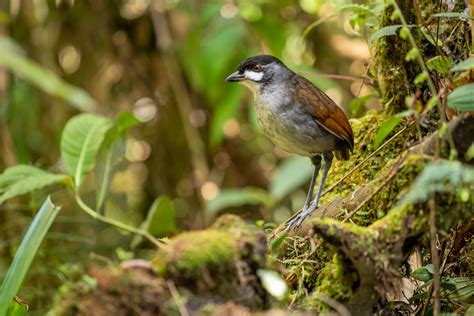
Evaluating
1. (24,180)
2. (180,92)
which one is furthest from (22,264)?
(180,92)

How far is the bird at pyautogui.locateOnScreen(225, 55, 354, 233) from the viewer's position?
12.5 ft

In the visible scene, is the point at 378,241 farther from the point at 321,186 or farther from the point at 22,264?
the point at 321,186

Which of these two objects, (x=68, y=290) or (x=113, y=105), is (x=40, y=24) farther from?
(x=68, y=290)

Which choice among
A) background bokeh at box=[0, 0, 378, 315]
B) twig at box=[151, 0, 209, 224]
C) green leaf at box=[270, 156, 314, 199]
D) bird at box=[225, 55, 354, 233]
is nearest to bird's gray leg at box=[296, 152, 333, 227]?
bird at box=[225, 55, 354, 233]

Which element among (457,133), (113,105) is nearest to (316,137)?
(457,133)

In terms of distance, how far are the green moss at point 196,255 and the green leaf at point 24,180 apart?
4.37 feet

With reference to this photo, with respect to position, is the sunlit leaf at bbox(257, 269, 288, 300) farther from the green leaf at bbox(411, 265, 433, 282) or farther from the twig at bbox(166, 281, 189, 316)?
the green leaf at bbox(411, 265, 433, 282)

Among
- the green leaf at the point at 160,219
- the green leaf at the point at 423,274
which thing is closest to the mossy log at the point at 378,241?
the green leaf at the point at 423,274

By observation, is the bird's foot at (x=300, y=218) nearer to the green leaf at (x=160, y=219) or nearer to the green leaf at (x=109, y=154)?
the green leaf at (x=160, y=219)

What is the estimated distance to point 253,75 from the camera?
4.26 m

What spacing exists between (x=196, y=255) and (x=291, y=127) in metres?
1.95

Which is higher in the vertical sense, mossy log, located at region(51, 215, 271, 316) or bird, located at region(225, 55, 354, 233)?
mossy log, located at region(51, 215, 271, 316)

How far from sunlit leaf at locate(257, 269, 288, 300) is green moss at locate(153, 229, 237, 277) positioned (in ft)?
0.36

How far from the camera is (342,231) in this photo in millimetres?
2199
